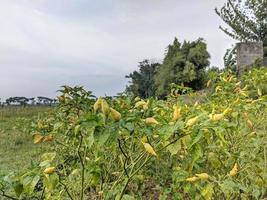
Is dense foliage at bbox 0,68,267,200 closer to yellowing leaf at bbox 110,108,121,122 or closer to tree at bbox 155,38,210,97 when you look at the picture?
yellowing leaf at bbox 110,108,121,122

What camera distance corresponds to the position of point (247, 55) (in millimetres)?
8414

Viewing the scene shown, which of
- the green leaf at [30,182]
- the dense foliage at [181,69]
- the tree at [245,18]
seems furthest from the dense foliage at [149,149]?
the tree at [245,18]

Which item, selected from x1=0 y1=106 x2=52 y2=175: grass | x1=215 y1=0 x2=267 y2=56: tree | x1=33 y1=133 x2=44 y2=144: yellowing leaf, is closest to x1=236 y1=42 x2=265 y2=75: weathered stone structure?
x1=0 y1=106 x2=52 y2=175: grass

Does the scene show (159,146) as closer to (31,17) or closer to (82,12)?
(82,12)

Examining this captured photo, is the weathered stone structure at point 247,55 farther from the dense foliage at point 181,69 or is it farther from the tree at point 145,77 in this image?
the tree at point 145,77

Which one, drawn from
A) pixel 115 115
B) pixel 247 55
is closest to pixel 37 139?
pixel 115 115

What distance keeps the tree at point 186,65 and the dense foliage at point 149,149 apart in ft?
19.4

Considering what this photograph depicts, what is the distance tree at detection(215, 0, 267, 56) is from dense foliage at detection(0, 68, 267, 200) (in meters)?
15.7

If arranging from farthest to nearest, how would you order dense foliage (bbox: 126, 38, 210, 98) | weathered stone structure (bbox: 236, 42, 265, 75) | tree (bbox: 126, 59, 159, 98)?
1. tree (bbox: 126, 59, 159, 98)
2. dense foliage (bbox: 126, 38, 210, 98)
3. weathered stone structure (bbox: 236, 42, 265, 75)

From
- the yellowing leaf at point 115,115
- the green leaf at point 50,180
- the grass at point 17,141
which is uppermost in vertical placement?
the yellowing leaf at point 115,115

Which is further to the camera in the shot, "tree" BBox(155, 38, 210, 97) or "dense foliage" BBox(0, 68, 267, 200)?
"tree" BBox(155, 38, 210, 97)

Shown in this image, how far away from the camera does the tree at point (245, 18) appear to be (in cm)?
1730

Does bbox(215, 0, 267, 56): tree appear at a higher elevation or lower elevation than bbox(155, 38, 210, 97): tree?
higher

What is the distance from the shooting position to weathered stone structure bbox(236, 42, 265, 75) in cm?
826
